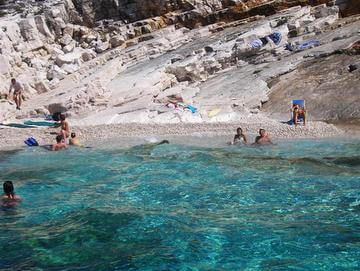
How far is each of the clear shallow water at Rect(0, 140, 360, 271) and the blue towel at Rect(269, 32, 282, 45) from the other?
38.1ft

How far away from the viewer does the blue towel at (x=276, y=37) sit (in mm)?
25047

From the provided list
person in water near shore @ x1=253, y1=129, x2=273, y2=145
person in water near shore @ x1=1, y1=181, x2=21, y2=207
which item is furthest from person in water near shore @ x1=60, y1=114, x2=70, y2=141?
person in water near shore @ x1=1, y1=181, x2=21, y2=207

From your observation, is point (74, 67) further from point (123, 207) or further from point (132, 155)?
point (123, 207)

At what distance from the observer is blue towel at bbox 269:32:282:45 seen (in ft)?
82.2

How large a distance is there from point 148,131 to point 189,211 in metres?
8.79

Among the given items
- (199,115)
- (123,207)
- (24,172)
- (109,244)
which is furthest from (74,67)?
(109,244)

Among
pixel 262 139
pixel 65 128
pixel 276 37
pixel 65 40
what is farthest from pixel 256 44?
pixel 65 40

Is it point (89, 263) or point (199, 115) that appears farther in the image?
point (199, 115)

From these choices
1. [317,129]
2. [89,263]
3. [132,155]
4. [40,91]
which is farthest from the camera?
[40,91]

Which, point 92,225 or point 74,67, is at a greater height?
point 74,67

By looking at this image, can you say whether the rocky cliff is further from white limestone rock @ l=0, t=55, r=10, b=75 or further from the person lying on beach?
the person lying on beach

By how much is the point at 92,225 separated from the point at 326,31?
2029cm

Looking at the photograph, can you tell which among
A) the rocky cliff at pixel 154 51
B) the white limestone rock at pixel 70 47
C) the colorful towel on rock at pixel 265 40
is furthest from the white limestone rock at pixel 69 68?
the colorful towel on rock at pixel 265 40

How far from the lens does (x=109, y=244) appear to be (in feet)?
23.7
